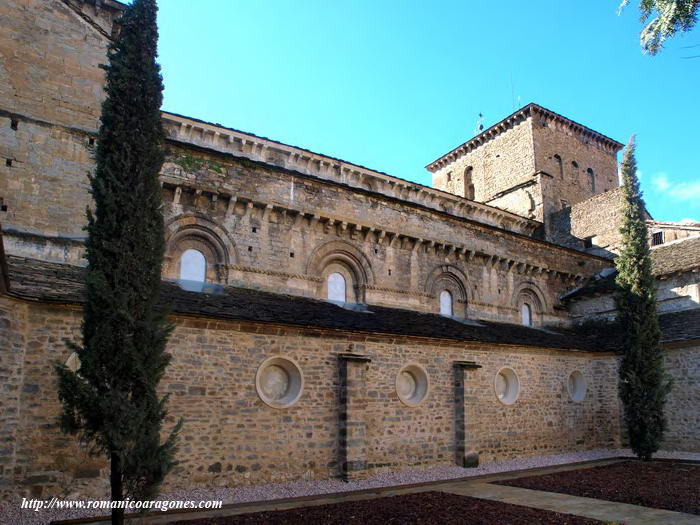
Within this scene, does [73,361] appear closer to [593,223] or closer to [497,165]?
[593,223]

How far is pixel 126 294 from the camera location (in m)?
8.29

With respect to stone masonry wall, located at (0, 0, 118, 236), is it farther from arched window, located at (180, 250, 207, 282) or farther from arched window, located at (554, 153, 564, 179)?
arched window, located at (554, 153, 564, 179)

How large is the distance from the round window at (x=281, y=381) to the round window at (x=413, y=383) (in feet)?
10.5

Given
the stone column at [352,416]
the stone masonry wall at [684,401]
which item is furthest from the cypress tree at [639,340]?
the stone column at [352,416]

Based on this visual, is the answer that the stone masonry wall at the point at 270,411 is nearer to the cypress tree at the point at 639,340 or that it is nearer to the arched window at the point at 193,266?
the cypress tree at the point at 639,340

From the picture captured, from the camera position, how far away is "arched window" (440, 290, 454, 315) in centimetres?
2056

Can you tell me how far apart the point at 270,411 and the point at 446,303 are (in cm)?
1028

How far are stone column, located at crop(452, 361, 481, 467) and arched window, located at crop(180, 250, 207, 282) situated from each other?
7.83 metres

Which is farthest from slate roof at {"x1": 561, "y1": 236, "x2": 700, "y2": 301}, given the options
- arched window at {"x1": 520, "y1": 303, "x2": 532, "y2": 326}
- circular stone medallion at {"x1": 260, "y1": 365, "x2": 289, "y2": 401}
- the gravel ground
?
circular stone medallion at {"x1": 260, "y1": 365, "x2": 289, "y2": 401}

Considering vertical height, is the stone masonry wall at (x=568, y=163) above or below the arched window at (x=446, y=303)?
above

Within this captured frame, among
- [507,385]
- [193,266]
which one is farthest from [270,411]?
[507,385]

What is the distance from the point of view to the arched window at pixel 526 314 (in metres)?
23.2

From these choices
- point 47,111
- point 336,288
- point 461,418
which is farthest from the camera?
point 336,288

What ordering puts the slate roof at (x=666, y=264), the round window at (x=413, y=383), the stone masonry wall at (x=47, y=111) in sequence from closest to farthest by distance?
1. the stone masonry wall at (x=47, y=111)
2. the round window at (x=413, y=383)
3. the slate roof at (x=666, y=264)
